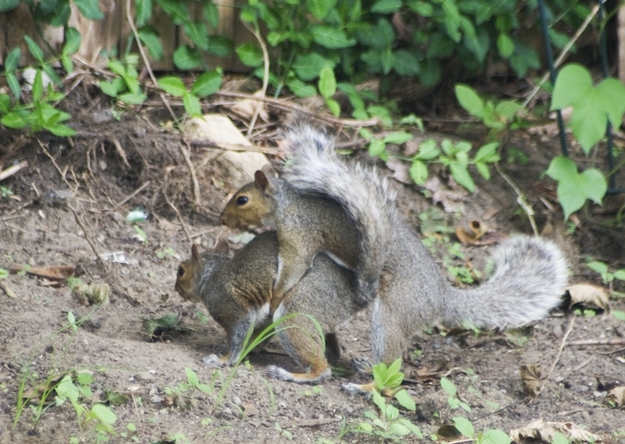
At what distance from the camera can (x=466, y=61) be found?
22.8 feet

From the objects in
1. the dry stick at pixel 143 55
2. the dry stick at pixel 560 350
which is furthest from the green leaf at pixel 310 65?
the dry stick at pixel 560 350

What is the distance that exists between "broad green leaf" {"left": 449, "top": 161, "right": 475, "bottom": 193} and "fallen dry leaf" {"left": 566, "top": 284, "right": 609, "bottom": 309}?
3.37ft

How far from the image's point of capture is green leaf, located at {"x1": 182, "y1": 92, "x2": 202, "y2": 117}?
575cm

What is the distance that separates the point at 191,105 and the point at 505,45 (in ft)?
8.08

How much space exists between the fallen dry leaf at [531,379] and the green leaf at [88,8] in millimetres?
3290

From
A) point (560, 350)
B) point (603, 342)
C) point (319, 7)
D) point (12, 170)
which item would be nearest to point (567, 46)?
point (319, 7)

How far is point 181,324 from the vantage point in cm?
494

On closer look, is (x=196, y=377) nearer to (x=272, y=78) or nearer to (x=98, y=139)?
(x=98, y=139)

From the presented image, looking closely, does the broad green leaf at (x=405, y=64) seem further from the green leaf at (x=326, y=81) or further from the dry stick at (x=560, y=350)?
the dry stick at (x=560, y=350)

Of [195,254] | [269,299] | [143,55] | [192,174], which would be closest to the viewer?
[269,299]

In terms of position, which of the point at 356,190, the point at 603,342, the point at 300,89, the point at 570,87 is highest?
the point at 570,87

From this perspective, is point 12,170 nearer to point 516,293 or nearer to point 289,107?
point 289,107

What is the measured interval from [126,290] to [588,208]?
129 inches

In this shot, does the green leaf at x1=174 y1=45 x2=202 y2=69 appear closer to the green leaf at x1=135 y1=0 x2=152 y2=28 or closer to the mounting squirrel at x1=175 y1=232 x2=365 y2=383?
the green leaf at x1=135 y1=0 x2=152 y2=28
